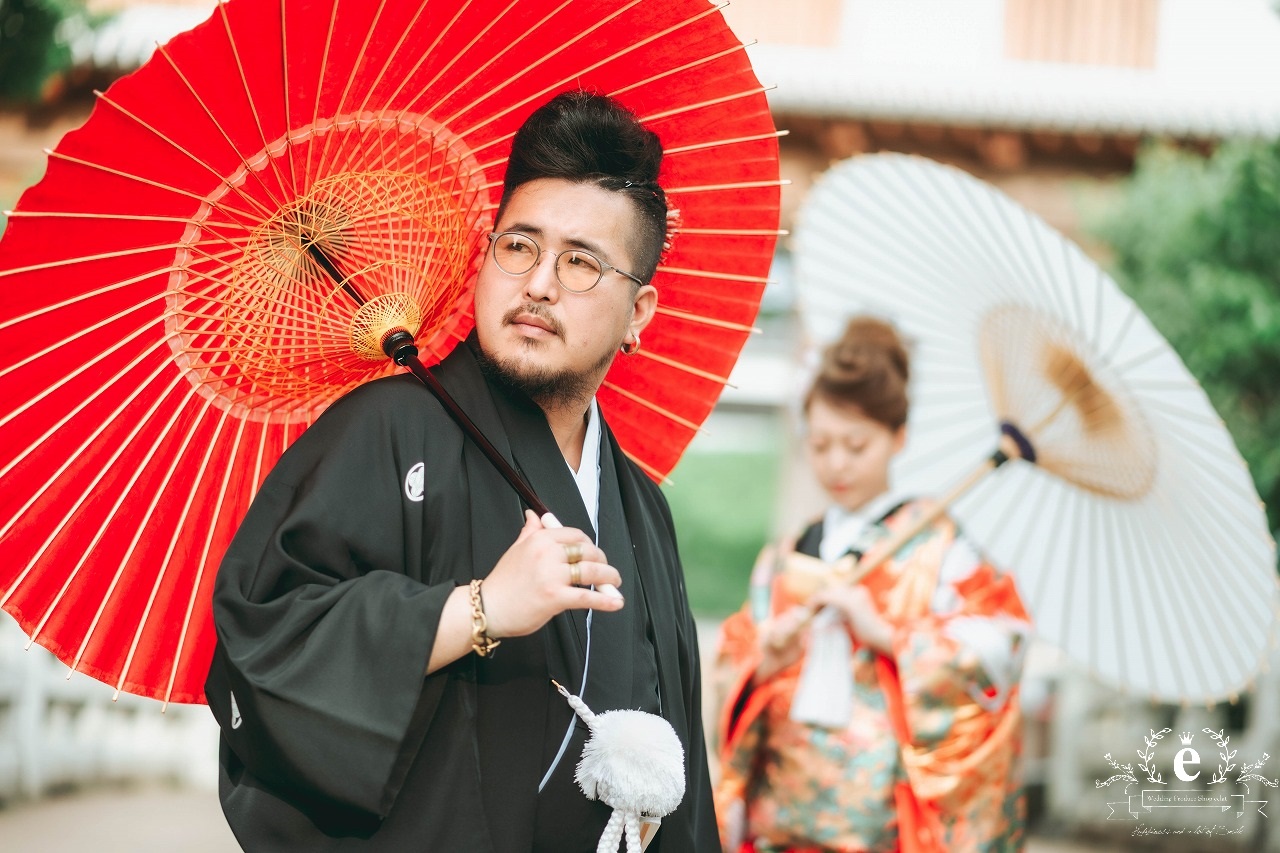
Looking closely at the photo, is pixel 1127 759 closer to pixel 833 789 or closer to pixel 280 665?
pixel 833 789

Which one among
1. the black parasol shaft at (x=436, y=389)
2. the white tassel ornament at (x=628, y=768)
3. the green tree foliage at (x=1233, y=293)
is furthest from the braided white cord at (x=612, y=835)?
the green tree foliage at (x=1233, y=293)

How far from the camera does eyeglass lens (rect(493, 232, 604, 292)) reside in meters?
2.25

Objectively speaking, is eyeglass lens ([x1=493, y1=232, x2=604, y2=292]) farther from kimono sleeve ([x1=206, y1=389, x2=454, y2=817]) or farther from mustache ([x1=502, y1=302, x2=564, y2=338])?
kimono sleeve ([x1=206, y1=389, x2=454, y2=817])

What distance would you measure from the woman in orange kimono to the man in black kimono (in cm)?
149

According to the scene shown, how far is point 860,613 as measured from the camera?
13.1 feet

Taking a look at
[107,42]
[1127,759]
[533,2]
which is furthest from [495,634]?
[107,42]

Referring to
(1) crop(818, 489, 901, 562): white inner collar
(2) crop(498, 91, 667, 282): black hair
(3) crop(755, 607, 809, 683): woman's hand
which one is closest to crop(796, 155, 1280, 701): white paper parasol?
(1) crop(818, 489, 901, 562): white inner collar

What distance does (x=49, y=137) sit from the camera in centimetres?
1042

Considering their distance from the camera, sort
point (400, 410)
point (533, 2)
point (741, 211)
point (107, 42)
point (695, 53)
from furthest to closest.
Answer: point (107, 42)
point (741, 211)
point (695, 53)
point (533, 2)
point (400, 410)

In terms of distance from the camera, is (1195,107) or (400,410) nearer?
(400,410)

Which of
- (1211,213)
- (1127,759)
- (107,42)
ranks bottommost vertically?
(1127,759)

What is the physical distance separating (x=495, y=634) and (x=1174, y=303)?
6888mm

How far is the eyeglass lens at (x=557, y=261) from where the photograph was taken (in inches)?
88.6

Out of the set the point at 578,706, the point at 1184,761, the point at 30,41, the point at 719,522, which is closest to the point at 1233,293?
the point at 1184,761
